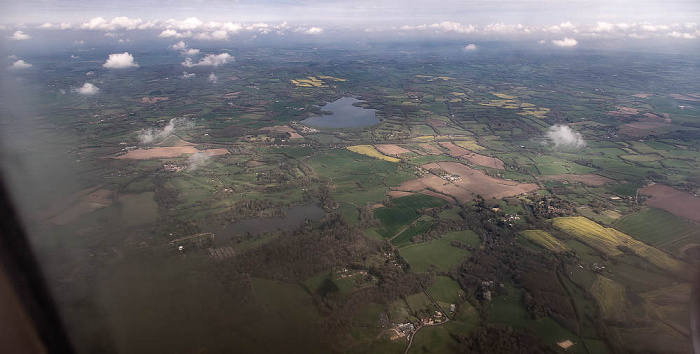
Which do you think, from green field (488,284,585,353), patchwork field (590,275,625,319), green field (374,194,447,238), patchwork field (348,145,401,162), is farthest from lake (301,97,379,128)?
patchwork field (590,275,625,319)

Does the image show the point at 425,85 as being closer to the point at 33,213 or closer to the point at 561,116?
the point at 561,116

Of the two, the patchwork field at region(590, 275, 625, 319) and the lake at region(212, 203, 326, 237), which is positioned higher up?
the patchwork field at region(590, 275, 625, 319)

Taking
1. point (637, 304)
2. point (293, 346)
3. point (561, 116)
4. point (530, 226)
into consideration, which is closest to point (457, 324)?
point (293, 346)

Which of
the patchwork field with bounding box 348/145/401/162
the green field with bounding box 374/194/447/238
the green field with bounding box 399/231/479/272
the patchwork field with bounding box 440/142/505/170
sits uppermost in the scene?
the green field with bounding box 399/231/479/272

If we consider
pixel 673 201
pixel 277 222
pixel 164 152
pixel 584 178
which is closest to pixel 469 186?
pixel 584 178

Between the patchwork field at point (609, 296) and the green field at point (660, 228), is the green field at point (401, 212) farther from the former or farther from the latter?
the green field at point (660, 228)

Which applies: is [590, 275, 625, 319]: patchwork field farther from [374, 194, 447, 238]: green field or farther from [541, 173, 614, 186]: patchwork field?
[541, 173, 614, 186]: patchwork field

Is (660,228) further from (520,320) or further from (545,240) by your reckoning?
(520,320)

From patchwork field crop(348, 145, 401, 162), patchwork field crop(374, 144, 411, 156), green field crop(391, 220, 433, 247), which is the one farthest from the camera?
patchwork field crop(374, 144, 411, 156)
